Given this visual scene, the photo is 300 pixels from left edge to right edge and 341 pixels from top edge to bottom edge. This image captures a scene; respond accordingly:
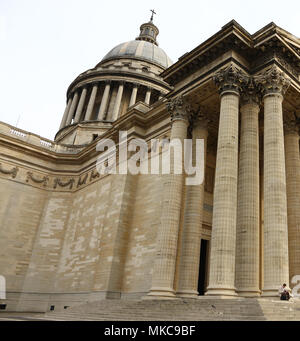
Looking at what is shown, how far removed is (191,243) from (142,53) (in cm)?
4036

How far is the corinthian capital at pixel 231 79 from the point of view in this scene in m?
16.9

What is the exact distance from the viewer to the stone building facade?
1479 centimetres

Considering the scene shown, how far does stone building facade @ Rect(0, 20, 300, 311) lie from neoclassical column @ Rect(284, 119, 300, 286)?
Result: 53mm

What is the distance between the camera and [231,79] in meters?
17.0

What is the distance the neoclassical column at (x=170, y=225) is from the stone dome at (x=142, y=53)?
33135mm

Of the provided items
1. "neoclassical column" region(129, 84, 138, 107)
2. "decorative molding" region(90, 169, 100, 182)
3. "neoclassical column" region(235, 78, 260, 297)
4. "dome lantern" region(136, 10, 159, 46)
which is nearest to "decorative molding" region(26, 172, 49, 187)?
"decorative molding" region(90, 169, 100, 182)

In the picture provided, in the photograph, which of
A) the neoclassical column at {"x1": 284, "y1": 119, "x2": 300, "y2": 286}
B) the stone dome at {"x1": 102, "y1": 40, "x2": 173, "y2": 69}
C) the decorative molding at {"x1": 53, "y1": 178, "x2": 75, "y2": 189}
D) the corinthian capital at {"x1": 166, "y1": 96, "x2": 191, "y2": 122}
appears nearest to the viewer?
the neoclassical column at {"x1": 284, "y1": 119, "x2": 300, "y2": 286}

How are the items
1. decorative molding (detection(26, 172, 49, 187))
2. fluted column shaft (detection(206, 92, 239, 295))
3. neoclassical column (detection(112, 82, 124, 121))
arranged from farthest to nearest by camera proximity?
neoclassical column (detection(112, 82, 124, 121))
decorative molding (detection(26, 172, 49, 187))
fluted column shaft (detection(206, 92, 239, 295))

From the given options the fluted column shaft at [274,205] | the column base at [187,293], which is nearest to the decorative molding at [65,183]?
the column base at [187,293]

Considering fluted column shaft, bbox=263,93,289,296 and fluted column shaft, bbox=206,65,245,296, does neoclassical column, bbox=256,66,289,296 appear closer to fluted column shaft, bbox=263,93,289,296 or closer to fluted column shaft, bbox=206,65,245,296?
fluted column shaft, bbox=263,93,289,296

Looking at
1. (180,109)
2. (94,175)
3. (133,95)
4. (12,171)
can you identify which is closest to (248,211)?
(180,109)

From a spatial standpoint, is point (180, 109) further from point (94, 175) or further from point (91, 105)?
point (91, 105)

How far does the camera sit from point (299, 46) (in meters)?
17.7

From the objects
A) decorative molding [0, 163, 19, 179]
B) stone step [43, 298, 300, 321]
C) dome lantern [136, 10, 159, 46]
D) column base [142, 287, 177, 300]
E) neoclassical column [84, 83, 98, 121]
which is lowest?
stone step [43, 298, 300, 321]
